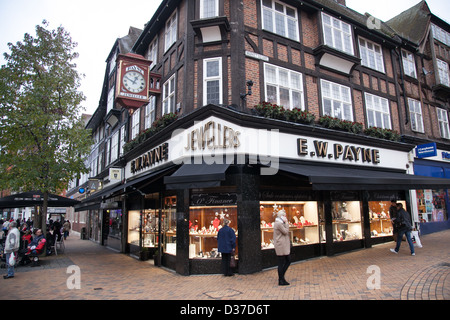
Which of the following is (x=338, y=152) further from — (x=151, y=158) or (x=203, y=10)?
(x=151, y=158)

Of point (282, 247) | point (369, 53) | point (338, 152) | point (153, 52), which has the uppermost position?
point (153, 52)

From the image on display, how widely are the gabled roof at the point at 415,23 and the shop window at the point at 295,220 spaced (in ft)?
44.8

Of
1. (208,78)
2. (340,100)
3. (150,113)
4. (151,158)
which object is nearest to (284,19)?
(340,100)

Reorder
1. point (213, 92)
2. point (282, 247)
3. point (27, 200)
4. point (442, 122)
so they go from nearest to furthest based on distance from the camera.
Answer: point (282, 247) → point (213, 92) → point (27, 200) → point (442, 122)

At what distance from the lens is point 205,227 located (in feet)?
29.7

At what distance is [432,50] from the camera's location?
711 inches

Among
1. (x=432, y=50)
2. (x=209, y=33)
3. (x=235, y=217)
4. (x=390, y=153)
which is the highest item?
(x=432, y=50)

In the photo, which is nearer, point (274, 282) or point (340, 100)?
point (274, 282)

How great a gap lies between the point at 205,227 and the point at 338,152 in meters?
6.02

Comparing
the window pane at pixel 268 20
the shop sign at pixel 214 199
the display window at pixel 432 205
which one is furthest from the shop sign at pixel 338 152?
the display window at pixel 432 205

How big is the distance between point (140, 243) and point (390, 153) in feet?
40.7

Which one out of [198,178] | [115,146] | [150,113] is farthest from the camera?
[115,146]
